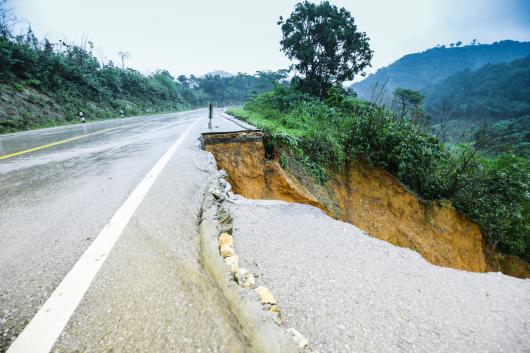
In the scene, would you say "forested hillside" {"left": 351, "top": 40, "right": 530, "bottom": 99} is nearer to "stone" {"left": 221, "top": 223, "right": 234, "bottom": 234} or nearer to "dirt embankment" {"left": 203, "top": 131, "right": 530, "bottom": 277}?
"dirt embankment" {"left": 203, "top": 131, "right": 530, "bottom": 277}

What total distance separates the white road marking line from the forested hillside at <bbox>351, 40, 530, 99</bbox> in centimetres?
18183

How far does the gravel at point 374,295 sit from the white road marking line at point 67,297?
3.35ft

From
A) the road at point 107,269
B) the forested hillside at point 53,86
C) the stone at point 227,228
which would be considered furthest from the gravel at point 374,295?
the forested hillside at point 53,86

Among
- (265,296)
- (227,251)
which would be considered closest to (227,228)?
(227,251)

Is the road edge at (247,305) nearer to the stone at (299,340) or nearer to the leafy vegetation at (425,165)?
the stone at (299,340)

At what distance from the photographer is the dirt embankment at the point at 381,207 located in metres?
6.48

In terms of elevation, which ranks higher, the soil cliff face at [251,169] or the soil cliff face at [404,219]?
the soil cliff face at [251,169]

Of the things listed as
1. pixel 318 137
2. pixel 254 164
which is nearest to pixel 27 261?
pixel 254 164

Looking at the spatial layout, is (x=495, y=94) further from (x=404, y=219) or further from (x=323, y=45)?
(x=404, y=219)

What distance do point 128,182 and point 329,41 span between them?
18097mm

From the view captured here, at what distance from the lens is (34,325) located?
3.94 ft

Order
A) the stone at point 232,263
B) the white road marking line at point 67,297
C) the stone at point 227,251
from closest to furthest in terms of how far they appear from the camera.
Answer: the white road marking line at point 67,297 < the stone at point 232,263 < the stone at point 227,251

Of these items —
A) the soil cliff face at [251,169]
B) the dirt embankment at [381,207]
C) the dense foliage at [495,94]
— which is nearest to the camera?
the soil cliff face at [251,169]

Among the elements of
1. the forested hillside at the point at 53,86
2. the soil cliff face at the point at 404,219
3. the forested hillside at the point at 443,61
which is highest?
the forested hillside at the point at 443,61
